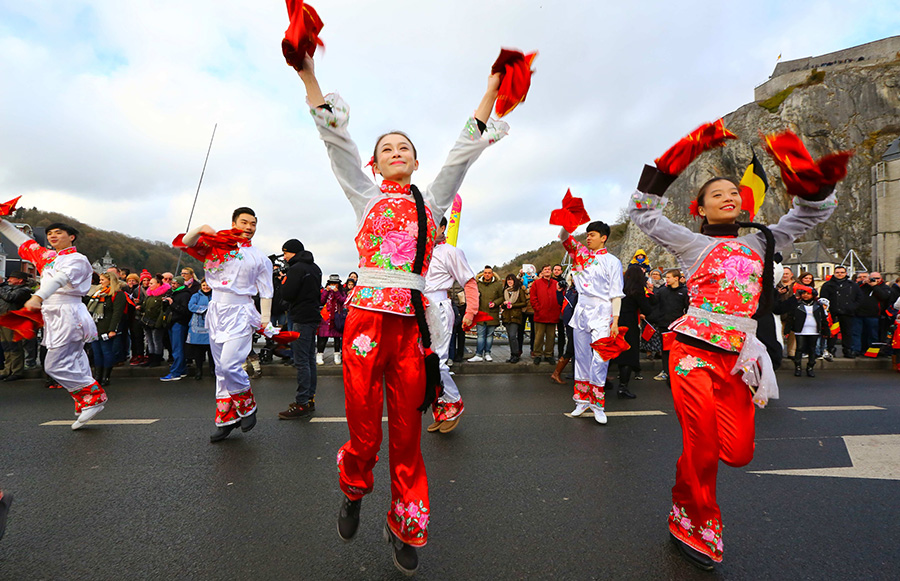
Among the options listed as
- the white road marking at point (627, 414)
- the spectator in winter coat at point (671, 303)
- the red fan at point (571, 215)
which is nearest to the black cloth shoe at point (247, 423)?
the white road marking at point (627, 414)

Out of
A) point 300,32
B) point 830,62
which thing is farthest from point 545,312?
point 830,62

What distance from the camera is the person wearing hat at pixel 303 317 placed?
5.74 m

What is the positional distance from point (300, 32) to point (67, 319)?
4.73 metres

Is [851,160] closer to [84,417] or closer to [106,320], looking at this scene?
[106,320]

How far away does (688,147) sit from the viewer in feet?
9.31

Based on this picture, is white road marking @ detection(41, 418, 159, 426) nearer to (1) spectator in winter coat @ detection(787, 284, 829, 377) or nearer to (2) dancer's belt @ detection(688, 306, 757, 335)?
(2) dancer's belt @ detection(688, 306, 757, 335)

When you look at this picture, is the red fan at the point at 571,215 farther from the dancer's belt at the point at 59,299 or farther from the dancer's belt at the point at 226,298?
the dancer's belt at the point at 59,299

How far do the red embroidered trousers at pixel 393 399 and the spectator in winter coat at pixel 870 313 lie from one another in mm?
12072

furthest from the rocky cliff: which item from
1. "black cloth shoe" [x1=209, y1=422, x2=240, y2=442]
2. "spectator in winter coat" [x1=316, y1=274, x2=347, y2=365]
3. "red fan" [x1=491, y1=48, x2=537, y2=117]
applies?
"red fan" [x1=491, y1=48, x2=537, y2=117]

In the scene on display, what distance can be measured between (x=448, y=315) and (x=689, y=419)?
2.80 meters

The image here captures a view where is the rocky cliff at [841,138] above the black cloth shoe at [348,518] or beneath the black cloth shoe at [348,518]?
above

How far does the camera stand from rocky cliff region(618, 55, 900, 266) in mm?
49094

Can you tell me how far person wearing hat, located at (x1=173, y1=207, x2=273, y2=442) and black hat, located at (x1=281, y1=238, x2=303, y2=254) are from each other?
1238 mm

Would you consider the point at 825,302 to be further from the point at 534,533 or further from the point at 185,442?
the point at 185,442
